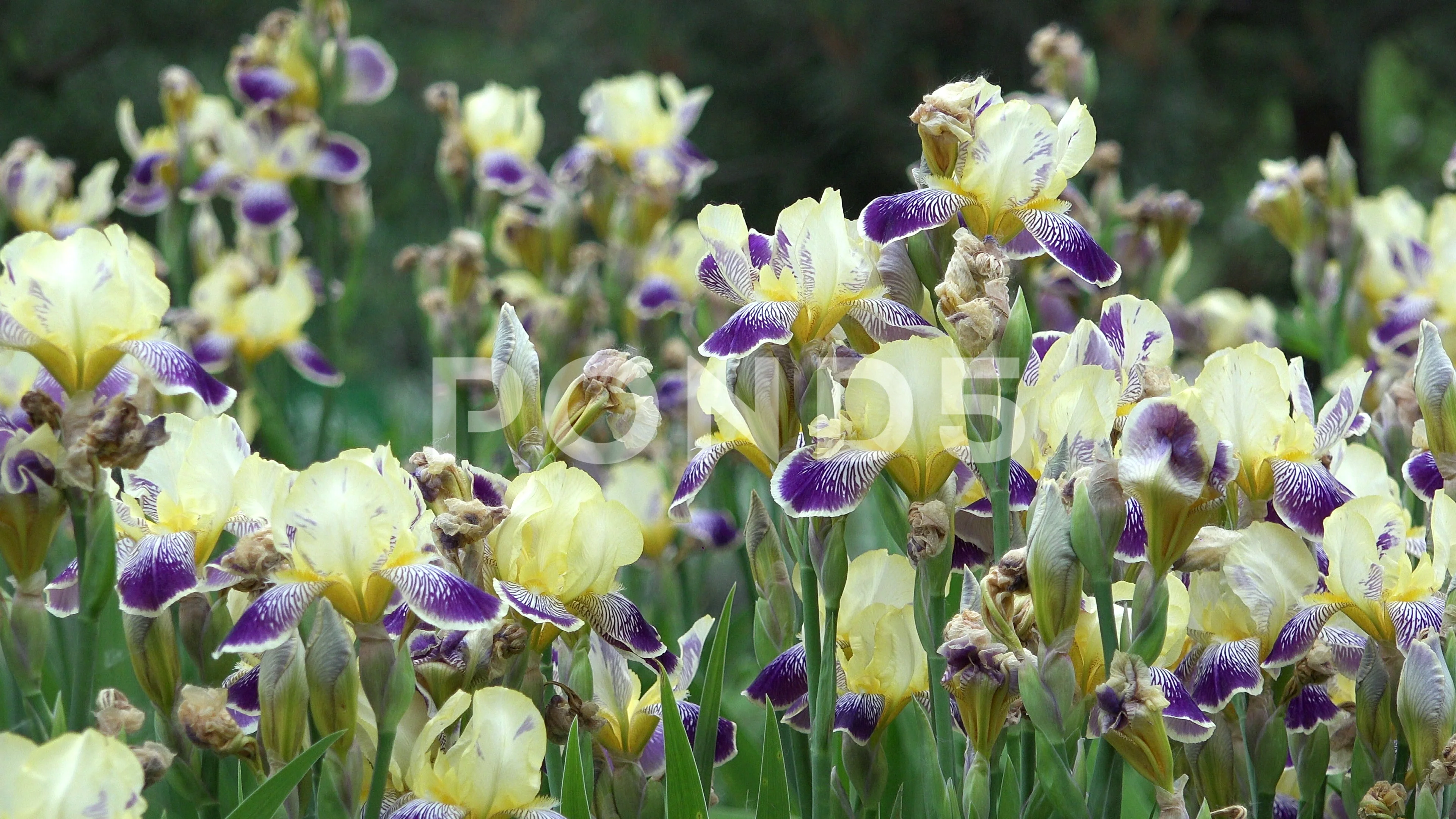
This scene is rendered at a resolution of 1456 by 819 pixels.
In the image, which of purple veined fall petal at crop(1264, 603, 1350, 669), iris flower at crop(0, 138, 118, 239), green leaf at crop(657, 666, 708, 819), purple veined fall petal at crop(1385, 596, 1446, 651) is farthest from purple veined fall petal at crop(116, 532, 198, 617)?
iris flower at crop(0, 138, 118, 239)

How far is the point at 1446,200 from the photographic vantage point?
233 centimetres

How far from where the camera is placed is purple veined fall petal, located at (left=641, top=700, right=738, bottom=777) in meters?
1.16

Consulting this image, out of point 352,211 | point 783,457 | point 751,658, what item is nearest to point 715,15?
point 352,211

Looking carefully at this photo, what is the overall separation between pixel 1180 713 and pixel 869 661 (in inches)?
10.9

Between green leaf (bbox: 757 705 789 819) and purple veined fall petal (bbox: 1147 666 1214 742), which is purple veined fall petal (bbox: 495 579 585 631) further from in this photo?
purple veined fall petal (bbox: 1147 666 1214 742)

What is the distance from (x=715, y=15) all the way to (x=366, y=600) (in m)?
4.26

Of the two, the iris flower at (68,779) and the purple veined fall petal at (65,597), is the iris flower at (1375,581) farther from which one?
the purple veined fall petal at (65,597)

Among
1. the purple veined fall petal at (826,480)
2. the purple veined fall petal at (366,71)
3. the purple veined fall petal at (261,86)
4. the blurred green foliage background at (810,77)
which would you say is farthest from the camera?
the blurred green foliage background at (810,77)

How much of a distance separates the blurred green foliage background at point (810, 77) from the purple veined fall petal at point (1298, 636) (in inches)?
139

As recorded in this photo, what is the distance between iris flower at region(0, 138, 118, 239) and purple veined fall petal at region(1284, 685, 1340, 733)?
2260mm

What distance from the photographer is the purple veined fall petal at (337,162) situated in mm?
2773

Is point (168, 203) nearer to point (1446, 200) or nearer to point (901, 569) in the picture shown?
point (901, 569)

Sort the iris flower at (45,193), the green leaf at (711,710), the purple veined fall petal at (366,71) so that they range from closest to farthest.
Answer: the green leaf at (711,710) → the iris flower at (45,193) → the purple veined fall petal at (366,71)

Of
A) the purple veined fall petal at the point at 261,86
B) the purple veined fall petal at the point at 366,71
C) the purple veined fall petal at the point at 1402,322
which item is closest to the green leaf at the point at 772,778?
the purple veined fall petal at the point at 1402,322
